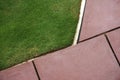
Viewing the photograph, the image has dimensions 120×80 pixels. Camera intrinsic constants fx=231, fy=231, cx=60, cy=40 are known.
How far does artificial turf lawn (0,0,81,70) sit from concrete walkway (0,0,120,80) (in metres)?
0.08

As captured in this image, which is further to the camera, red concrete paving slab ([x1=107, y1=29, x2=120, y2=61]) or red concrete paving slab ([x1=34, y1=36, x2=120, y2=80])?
red concrete paving slab ([x1=107, y1=29, x2=120, y2=61])

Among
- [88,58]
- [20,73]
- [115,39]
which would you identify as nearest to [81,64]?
[88,58]

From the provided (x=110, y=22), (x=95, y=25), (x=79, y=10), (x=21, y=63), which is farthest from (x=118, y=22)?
(x=21, y=63)

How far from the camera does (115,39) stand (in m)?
1.93

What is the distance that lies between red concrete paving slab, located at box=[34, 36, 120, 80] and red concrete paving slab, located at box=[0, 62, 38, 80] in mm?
58

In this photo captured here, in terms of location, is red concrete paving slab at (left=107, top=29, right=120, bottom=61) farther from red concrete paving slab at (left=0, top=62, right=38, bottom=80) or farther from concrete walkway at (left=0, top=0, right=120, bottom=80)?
red concrete paving slab at (left=0, top=62, right=38, bottom=80)

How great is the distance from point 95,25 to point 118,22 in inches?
8.2

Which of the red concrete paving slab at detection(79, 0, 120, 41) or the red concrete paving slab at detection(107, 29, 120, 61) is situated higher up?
the red concrete paving slab at detection(79, 0, 120, 41)

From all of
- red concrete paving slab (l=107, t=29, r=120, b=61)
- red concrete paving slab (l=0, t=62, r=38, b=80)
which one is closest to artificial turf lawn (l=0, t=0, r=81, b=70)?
red concrete paving slab (l=0, t=62, r=38, b=80)

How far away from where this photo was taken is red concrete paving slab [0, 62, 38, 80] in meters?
1.74

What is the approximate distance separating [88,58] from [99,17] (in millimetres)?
393

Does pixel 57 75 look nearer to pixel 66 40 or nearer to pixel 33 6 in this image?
pixel 66 40

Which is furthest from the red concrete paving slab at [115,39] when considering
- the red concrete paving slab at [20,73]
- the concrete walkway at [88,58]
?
the red concrete paving slab at [20,73]

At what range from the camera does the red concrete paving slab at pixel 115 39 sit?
190 centimetres
